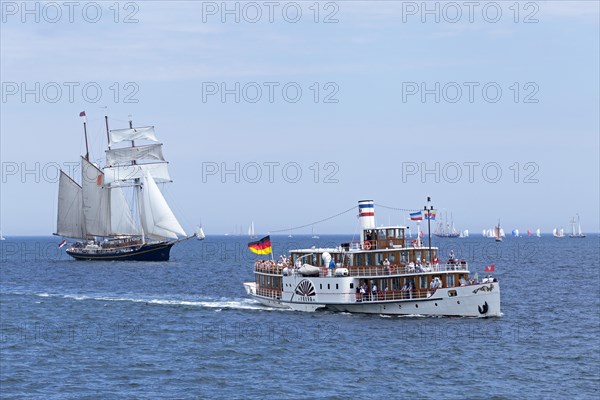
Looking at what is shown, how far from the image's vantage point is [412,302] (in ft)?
202

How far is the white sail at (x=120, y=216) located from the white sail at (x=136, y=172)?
256cm

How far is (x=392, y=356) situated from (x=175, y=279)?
208 feet

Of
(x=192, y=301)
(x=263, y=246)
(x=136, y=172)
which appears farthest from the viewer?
(x=136, y=172)

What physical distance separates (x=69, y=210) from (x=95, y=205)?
4.71 metres

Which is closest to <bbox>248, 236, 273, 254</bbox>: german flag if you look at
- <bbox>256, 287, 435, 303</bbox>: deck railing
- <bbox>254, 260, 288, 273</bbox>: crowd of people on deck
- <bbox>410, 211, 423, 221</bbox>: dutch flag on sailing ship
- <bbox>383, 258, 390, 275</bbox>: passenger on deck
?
<bbox>254, 260, 288, 273</bbox>: crowd of people on deck

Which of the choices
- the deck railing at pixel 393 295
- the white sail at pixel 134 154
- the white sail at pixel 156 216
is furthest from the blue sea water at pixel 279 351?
the white sail at pixel 134 154

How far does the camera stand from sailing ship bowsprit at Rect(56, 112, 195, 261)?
14538 cm

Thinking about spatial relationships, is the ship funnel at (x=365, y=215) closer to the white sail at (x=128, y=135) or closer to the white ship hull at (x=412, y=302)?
the white ship hull at (x=412, y=302)

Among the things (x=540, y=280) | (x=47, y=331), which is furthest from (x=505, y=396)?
(x=540, y=280)

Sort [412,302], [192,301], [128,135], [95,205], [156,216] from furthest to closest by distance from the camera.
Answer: [128,135]
[95,205]
[156,216]
[192,301]
[412,302]

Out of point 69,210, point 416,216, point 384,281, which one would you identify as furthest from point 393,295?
point 69,210

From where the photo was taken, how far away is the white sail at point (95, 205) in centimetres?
14988

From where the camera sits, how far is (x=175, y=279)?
4309 inches

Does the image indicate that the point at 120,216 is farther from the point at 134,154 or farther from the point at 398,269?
the point at 398,269
